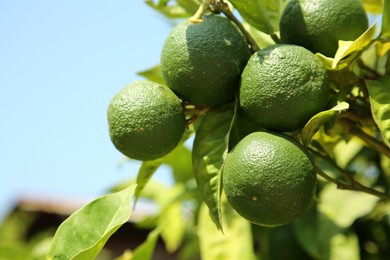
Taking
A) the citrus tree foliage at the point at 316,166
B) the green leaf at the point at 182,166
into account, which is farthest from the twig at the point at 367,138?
the green leaf at the point at 182,166

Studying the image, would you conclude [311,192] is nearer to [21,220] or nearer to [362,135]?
[362,135]

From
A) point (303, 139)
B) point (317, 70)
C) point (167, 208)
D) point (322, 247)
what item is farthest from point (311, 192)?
point (167, 208)

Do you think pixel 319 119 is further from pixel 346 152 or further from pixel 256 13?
pixel 346 152

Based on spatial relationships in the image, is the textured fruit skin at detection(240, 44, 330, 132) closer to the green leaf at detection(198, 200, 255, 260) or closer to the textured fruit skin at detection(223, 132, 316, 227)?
the textured fruit skin at detection(223, 132, 316, 227)

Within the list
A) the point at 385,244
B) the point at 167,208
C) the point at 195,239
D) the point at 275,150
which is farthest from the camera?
the point at 195,239

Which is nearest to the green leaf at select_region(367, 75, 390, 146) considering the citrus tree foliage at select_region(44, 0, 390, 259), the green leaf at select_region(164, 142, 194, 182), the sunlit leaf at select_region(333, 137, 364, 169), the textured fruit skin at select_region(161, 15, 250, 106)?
the citrus tree foliage at select_region(44, 0, 390, 259)
